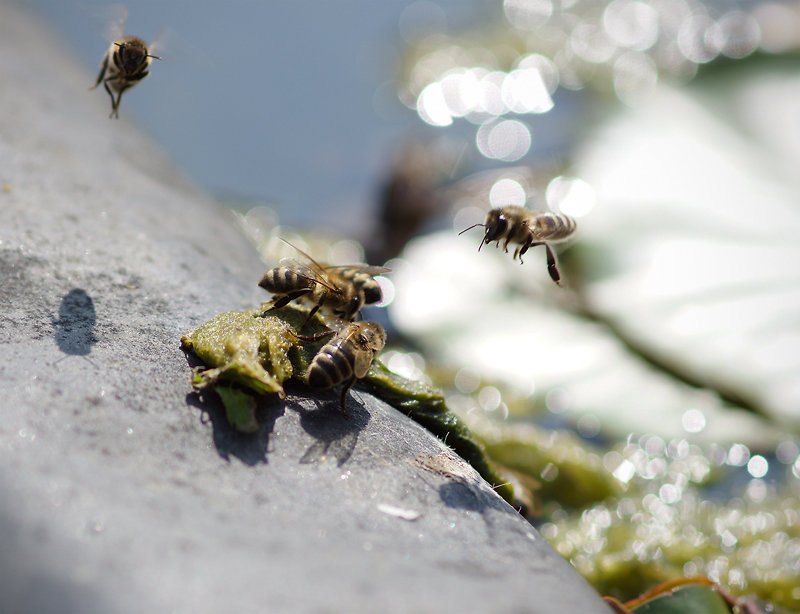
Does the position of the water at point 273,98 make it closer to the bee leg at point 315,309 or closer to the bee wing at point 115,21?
the bee wing at point 115,21

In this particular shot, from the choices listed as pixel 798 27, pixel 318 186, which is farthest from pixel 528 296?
pixel 798 27

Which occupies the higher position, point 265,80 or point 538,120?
point 538,120

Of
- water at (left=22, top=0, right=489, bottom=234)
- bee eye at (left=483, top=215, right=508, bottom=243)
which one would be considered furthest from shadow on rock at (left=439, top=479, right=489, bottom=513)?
water at (left=22, top=0, right=489, bottom=234)

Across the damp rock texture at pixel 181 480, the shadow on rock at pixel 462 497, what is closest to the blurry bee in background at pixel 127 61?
the damp rock texture at pixel 181 480

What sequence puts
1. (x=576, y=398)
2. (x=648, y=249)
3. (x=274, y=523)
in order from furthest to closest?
1. (x=648, y=249)
2. (x=576, y=398)
3. (x=274, y=523)

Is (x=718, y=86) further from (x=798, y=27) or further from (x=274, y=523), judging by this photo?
(x=274, y=523)

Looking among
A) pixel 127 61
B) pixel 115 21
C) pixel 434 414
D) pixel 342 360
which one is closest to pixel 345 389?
pixel 342 360

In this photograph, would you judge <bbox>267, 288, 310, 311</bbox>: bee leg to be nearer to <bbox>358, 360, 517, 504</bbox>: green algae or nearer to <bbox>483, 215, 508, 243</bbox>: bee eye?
<bbox>358, 360, 517, 504</bbox>: green algae
